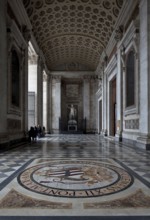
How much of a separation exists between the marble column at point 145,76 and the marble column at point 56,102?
22.2 metres

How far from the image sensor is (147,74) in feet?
33.7

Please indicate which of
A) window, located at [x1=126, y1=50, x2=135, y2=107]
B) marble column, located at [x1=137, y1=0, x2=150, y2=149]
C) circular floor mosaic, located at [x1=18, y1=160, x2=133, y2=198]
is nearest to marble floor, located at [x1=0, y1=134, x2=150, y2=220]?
circular floor mosaic, located at [x1=18, y1=160, x2=133, y2=198]

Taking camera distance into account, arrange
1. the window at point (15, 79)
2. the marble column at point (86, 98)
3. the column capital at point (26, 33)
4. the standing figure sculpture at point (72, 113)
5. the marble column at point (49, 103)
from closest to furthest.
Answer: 1. the window at point (15, 79)
2. the column capital at point (26, 33)
3. the marble column at point (49, 103)
4. the marble column at point (86, 98)
5. the standing figure sculpture at point (72, 113)

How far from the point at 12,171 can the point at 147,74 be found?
760 cm

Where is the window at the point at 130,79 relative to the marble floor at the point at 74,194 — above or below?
above

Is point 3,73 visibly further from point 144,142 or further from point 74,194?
point 74,194

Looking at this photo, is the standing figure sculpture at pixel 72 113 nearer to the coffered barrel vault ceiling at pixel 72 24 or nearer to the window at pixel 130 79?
the coffered barrel vault ceiling at pixel 72 24

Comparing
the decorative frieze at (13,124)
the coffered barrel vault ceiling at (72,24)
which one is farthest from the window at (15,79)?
the coffered barrel vault ceiling at (72,24)

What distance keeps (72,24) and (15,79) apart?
30.7 feet

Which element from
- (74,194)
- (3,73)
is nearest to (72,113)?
(3,73)

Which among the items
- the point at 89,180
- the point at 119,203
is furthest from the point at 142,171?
the point at 119,203

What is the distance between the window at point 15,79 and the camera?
43.3ft

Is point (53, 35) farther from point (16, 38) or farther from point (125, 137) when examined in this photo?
point (125, 137)

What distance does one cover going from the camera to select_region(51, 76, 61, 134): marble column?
32.2 metres
